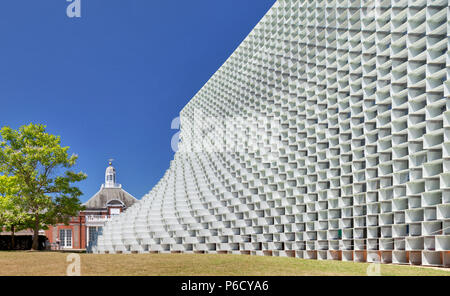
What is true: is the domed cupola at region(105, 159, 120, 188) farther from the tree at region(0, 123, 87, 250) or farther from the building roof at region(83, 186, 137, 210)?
the tree at region(0, 123, 87, 250)

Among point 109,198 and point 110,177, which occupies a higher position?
point 110,177

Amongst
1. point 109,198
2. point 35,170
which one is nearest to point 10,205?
point 35,170

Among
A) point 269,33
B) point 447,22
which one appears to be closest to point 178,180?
point 269,33

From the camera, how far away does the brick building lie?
203 feet

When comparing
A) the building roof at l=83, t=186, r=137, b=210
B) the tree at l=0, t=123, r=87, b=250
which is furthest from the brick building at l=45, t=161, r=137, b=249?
the tree at l=0, t=123, r=87, b=250

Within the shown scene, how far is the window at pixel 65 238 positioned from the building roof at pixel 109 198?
4570 mm

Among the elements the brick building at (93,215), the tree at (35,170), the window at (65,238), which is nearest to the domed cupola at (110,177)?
the brick building at (93,215)

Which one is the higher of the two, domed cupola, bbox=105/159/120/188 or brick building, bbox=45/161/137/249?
domed cupola, bbox=105/159/120/188

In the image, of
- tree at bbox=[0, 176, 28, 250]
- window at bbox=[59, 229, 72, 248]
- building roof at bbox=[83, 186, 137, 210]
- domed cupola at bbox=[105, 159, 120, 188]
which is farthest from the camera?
domed cupola at bbox=[105, 159, 120, 188]

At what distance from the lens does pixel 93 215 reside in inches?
2530

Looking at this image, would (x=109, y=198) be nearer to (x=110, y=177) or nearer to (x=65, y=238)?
(x=110, y=177)

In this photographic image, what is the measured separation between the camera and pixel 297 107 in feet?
71.7

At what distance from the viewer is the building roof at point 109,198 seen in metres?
67.5

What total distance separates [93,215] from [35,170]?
31472 millimetres
